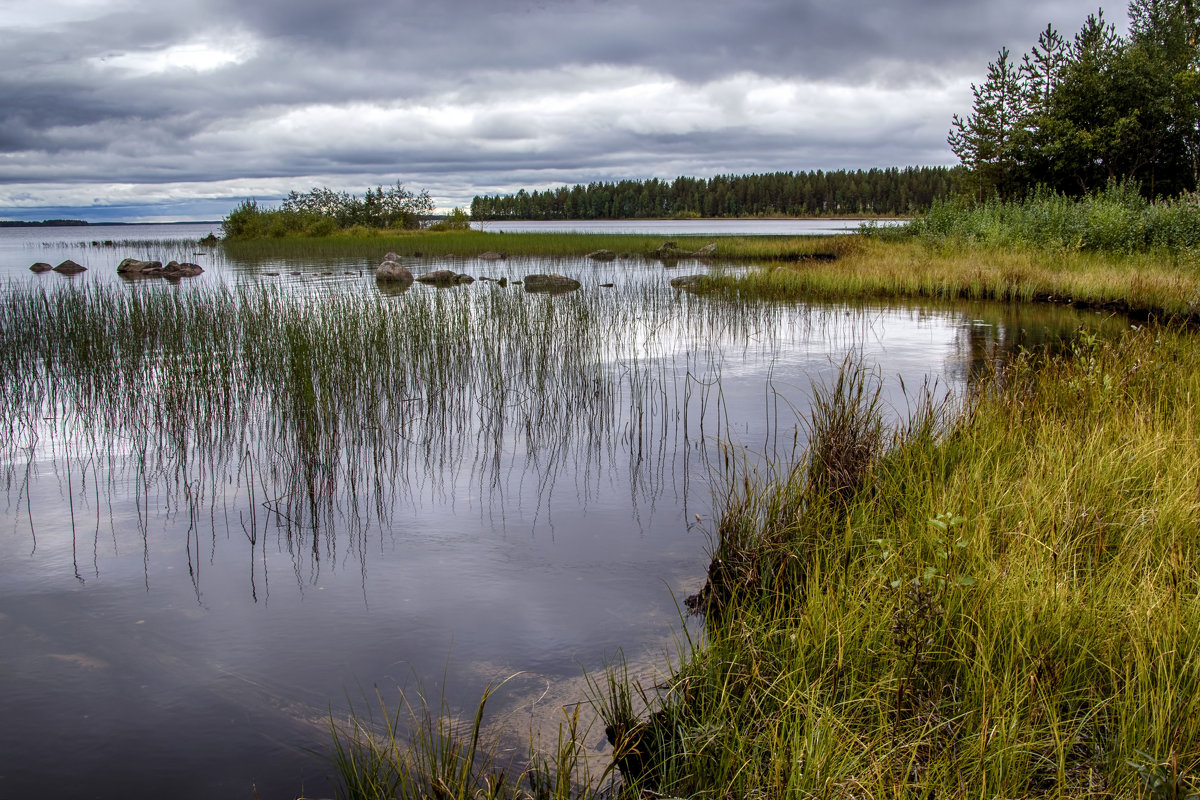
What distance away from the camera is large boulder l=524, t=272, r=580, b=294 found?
17.4 metres

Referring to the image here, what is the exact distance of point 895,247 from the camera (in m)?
23.0

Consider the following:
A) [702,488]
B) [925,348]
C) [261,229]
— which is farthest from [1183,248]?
[261,229]

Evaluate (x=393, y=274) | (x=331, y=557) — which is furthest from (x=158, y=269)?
(x=331, y=557)

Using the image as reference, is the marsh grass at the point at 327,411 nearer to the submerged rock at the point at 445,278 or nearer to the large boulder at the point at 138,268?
the submerged rock at the point at 445,278

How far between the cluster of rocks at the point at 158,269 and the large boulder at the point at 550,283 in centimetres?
1099

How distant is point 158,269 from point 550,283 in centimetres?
1381

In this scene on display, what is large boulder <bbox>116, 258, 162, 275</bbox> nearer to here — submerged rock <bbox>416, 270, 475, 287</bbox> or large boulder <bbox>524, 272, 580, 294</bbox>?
submerged rock <bbox>416, 270, 475, 287</bbox>

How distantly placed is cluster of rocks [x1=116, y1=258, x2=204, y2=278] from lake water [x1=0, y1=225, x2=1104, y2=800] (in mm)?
15877

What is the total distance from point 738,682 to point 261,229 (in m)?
43.2

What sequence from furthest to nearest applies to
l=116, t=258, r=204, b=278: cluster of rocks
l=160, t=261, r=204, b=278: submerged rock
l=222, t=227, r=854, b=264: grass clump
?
1. l=222, t=227, r=854, b=264: grass clump
2. l=116, t=258, r=204, b=278: cluster of rocks
3. l=160, t=261, r=204, b=278: submerged rock

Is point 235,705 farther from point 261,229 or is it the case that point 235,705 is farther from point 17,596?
point 261,229

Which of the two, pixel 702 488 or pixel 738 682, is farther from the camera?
pixel 702 488

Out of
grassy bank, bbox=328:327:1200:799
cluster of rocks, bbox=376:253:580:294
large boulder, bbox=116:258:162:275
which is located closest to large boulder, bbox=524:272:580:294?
cluster of rocks, bbox=376:253:580:294

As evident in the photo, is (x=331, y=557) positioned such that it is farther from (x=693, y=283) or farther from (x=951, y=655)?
(x=693, y=283)
